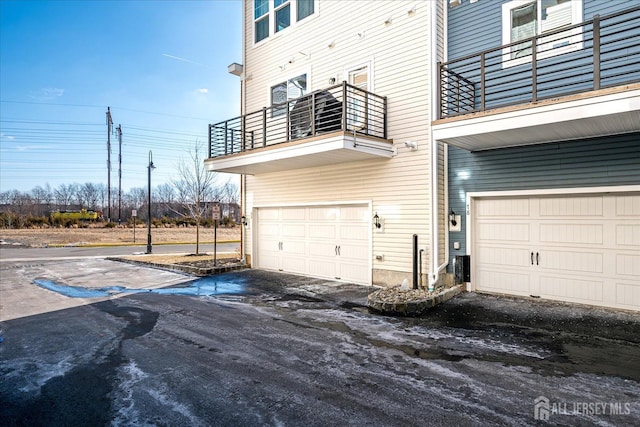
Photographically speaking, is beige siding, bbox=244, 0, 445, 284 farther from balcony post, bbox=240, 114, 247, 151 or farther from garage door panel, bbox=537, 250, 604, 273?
garage door panel, bbox=537, 250, 604, 273

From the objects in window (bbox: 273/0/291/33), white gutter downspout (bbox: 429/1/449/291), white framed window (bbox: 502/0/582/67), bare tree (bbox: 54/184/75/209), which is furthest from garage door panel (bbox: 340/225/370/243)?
bare tree (bbox: 54/184/75/209)

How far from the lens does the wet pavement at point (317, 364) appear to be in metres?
3.43

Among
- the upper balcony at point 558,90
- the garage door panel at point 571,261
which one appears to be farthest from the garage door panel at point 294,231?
the garage door panel at point 571,261

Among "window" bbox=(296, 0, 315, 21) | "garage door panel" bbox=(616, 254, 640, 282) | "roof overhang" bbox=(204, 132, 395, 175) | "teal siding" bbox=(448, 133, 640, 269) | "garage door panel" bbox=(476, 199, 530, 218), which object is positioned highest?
"window" bbox=(296, 0, 315, 21)

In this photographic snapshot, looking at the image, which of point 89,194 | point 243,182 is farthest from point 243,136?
point 89,194

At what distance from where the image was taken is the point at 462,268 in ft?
28.0

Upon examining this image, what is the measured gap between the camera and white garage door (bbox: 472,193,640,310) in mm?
6812

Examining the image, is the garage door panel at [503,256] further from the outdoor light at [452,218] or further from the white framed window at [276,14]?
the white framed window at [276,14]

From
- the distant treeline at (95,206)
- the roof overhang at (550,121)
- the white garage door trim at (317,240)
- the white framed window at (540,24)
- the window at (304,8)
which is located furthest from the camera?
the distant treeline at (95,206)

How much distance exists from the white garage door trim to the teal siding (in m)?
2.41

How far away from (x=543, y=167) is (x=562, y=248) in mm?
1712

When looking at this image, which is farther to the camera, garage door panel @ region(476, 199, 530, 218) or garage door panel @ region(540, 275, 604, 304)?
garage door panel @ region(476, 199, 530, 218)

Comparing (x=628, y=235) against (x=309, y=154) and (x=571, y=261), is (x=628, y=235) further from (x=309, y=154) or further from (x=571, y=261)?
(x=309, y=154)

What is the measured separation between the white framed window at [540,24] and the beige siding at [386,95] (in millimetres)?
1571
